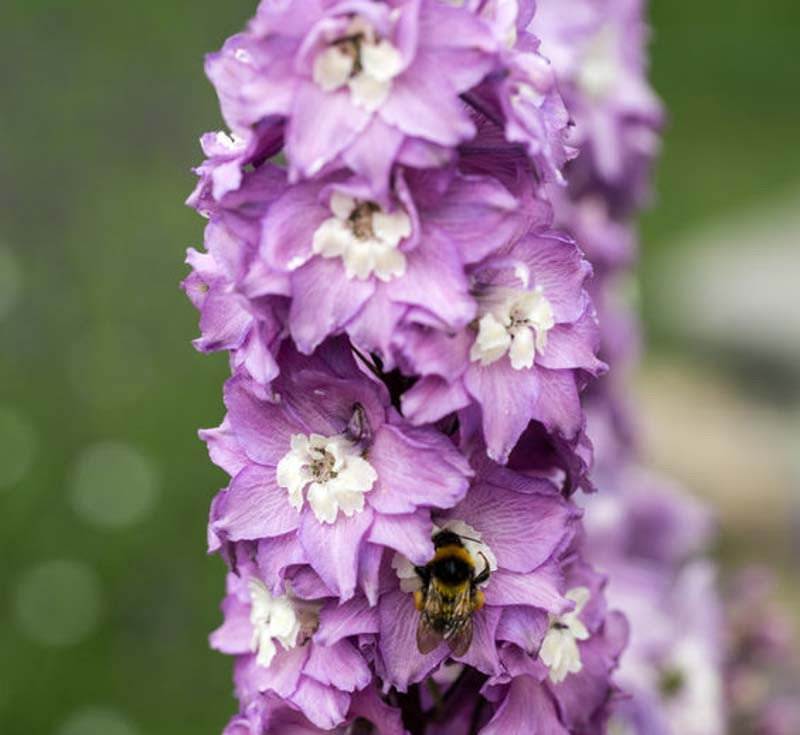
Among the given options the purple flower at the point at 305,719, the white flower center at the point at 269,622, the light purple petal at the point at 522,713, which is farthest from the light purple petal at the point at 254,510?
the light purple petal at the point at 522,713

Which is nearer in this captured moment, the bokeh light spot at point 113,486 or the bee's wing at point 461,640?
the bee's wing at point 461,640

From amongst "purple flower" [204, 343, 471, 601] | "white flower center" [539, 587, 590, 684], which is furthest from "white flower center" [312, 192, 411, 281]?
"white flower center" [539, 587, 590, 684]

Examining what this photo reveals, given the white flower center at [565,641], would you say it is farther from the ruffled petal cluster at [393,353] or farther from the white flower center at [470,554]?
the white flower center at [470,554]

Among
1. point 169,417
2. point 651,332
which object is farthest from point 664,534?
point 651,332

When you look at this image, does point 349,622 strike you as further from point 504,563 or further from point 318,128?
point 318,128

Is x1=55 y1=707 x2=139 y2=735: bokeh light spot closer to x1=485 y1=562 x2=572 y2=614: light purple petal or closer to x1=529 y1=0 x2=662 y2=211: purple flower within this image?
x1=529 y1=0 x2=662 y2=211: purple flower

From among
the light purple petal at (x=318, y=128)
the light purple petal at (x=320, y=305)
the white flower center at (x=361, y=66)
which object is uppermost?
the white flower center at (x=361, y=66)
